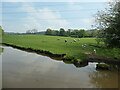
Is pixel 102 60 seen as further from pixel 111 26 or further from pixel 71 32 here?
pixel 71 32

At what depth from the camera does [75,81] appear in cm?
1140

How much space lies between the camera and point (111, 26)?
17.9 m

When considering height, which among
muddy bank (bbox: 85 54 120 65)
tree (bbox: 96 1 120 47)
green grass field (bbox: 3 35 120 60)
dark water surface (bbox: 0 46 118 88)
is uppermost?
tree (bbox: 96 1 120 47)

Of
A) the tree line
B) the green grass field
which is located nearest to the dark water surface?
the green grass field

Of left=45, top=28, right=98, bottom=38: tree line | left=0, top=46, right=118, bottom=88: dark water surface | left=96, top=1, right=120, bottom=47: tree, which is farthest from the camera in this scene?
left=45, top=28, right=98, bottom=38: tree line

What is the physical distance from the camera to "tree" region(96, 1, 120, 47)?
17328mm

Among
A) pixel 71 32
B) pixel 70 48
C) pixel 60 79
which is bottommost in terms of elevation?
pixel 60 79

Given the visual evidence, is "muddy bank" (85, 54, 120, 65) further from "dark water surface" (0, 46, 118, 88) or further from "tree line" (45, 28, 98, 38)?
"tree line" (45, 28, 98, 38)

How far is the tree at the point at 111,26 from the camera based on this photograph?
56.9 ft

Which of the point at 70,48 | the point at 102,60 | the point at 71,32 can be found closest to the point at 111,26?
the point at 102,60

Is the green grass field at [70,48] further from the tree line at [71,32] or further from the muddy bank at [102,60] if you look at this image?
the tree line at [71,32]

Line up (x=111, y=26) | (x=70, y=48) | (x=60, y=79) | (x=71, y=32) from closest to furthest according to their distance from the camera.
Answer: (x=60, y=79) < (x=111, y=26) < (x=70, y=48) < (x=71, y=32)

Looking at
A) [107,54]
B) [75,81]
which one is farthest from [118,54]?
[75,81]

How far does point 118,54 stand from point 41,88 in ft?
44.8
